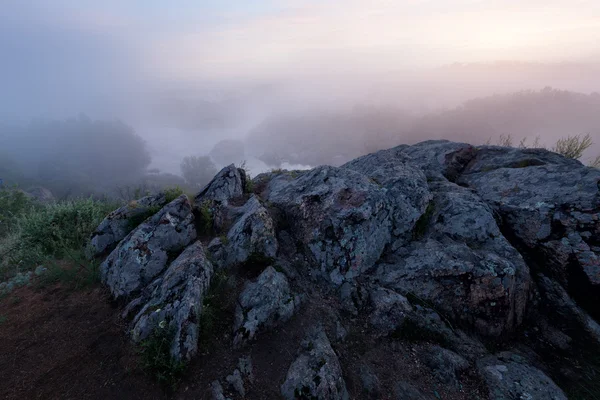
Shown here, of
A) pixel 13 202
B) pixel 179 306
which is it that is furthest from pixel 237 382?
pixel 13 202

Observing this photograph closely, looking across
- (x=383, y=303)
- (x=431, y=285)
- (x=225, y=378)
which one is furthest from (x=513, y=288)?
(x=225, y=378)

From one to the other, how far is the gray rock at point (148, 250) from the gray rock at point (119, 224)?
1.34 meters

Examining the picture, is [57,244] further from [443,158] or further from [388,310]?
[443,158]

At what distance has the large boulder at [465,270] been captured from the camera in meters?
8.23

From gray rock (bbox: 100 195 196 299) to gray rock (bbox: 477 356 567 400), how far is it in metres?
11.1

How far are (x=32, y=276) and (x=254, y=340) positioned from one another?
33.2 ft

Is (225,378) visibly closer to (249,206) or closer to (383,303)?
(383,303)

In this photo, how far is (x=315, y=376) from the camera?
21.6 feet

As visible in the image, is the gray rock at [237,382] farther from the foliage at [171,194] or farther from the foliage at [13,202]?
the foliage at [13,202]

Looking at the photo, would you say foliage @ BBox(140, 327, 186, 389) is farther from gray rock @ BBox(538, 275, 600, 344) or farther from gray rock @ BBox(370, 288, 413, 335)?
gray rock @ BBox(538, 275, 600, 344)

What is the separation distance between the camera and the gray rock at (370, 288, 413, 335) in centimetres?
811

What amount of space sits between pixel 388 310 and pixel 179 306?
21.7 feet

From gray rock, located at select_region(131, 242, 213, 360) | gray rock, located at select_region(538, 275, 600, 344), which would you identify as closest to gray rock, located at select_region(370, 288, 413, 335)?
gray rock, located at select_region(538, 275, 600, 344)

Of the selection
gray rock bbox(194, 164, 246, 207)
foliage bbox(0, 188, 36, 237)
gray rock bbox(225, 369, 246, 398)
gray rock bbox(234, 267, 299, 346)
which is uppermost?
gray rock bbox(194, 164, 246, 207)
